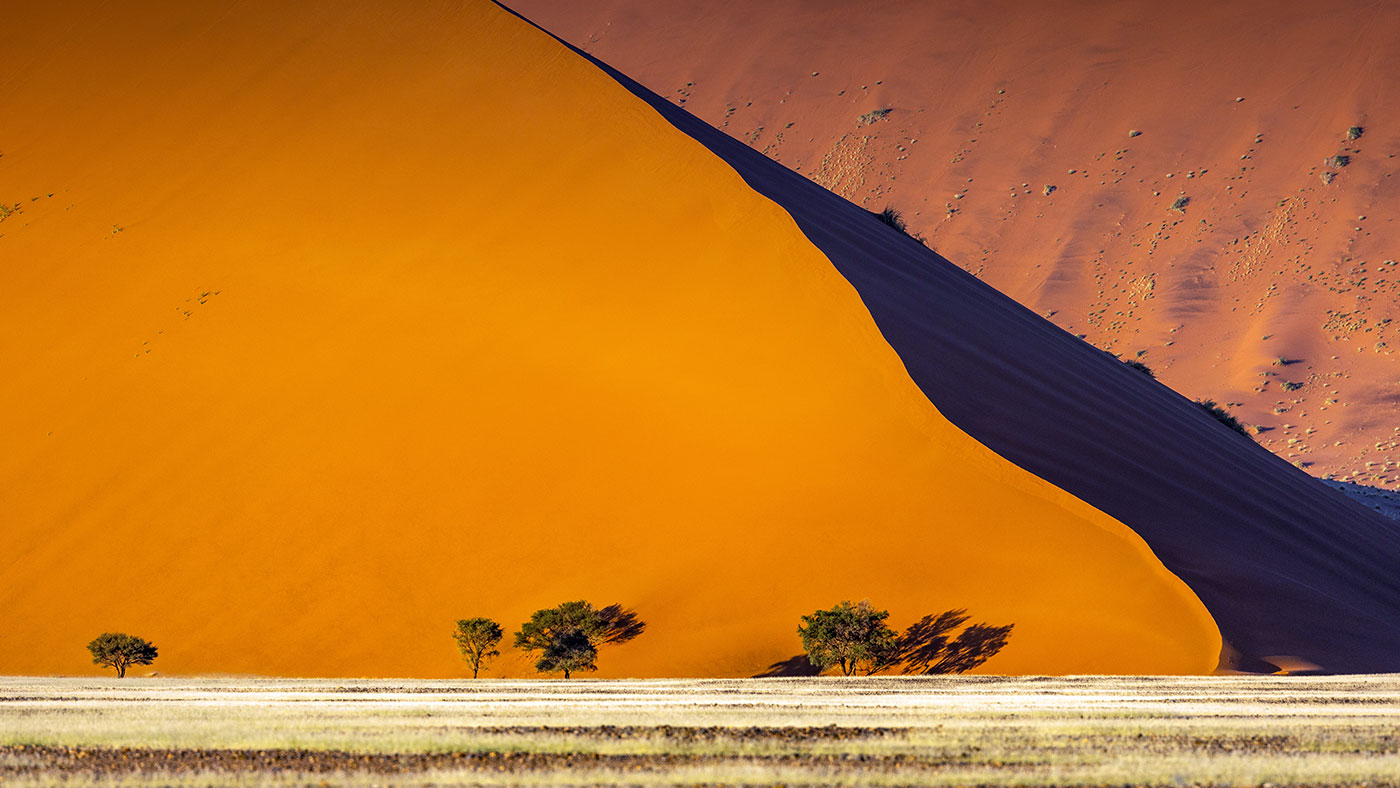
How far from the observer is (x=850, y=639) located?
955 centimetres

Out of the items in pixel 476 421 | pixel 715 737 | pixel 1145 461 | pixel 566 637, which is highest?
pixel 476 421

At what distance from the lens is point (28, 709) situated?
6.89 meters

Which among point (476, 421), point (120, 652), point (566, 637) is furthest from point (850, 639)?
point (120, 652)

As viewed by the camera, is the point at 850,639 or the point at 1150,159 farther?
the point at 1150,159

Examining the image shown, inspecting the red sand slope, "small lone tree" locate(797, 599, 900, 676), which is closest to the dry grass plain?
"small lone tree" locate(797, 599, 900, 676)

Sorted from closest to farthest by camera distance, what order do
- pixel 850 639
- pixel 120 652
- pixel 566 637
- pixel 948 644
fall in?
pixel 850 639 → pixel 948 644 → pixel 566 637 → pixel 120 652

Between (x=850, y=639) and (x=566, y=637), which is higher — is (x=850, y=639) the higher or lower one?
the lower one

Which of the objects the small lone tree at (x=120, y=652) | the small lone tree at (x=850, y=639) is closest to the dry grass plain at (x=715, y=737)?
the small lone tree at (x=850, y=639)

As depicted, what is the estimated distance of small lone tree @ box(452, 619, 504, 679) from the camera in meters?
10.1

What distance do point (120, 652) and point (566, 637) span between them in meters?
4.72

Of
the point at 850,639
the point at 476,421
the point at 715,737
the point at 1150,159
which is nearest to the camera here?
the point at 715,737

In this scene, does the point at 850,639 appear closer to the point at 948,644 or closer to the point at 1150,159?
the point at 948,644

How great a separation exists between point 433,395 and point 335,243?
11.8 ft

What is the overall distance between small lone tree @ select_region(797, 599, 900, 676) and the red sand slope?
953 inches
